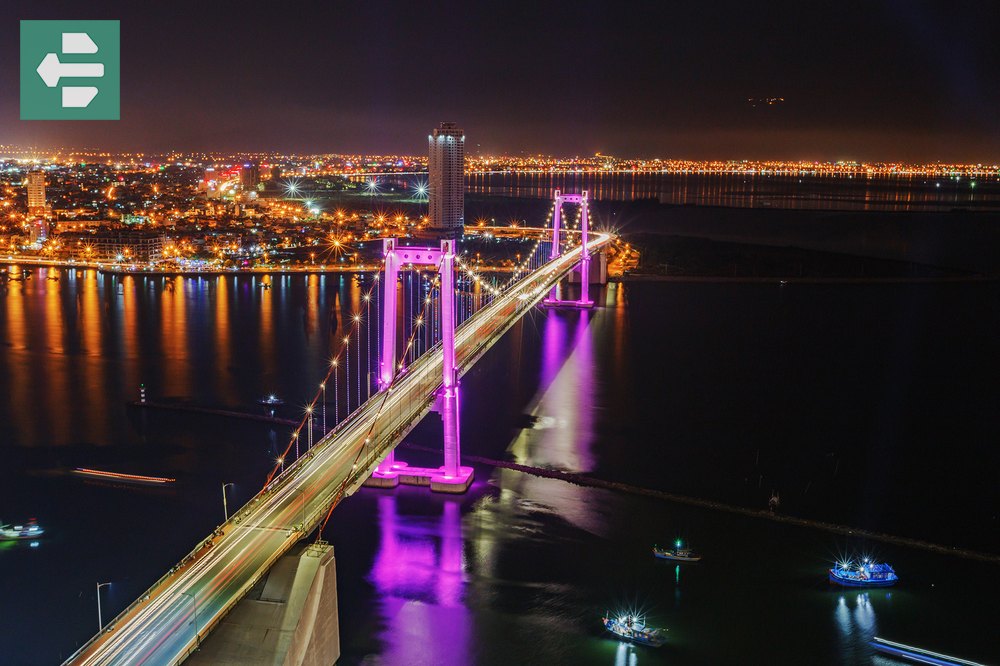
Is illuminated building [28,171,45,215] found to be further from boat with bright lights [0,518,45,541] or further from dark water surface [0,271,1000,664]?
boat with bright lights [0,518,45,541]

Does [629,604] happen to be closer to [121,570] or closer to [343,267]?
[121,570]

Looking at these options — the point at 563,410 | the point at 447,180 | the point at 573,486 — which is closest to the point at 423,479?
the point at 573,486

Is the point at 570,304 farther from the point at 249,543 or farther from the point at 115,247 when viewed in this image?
the point at 249,543

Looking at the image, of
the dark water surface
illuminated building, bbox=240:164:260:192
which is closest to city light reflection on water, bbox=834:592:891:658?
the dark water surface

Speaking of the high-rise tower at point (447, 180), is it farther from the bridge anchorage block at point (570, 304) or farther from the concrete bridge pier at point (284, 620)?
the concrete bridge pier at point (284, 620)

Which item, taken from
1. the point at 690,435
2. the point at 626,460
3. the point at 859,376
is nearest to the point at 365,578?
the point at 626,460

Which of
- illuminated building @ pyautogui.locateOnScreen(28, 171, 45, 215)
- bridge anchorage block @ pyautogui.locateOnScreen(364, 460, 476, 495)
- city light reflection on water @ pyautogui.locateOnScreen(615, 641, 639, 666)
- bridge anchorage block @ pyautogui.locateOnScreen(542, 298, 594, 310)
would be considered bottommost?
city light reflection on water @ pyautogui.locateOnScreen(615, 641, 639, 666)
